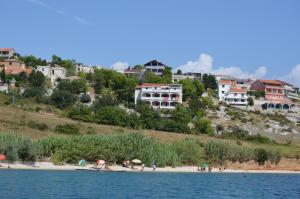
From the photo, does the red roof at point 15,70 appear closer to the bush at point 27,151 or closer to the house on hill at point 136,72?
the house on hill at point 136,72

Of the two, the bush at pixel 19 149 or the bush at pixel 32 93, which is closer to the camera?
the bush at pixel 19 149

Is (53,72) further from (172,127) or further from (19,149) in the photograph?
(19,149)

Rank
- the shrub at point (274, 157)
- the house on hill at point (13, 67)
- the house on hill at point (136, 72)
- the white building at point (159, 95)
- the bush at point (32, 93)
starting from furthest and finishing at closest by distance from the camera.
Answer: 1. the house on hill at point (136, 72)
2. the house on hill at point (13, 67)
3. the white building at point (159, 95)
4. the bush at point (32, 93)
5. the shrub at point (274, 157)

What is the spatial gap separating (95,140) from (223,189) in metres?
28.5

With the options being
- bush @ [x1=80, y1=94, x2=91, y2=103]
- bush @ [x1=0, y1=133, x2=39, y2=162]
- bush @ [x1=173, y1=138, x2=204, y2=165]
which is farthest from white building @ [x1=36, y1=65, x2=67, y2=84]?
bush @ [x1=0, y1=133, x2=39, y2=162]

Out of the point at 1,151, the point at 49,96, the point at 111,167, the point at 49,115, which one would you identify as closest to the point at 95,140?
the point at 111,167

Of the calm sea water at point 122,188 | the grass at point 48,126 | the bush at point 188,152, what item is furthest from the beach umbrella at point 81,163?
the bush at point 188,152

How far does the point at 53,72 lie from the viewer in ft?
564

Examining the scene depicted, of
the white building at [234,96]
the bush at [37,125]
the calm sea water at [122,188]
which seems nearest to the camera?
the calm sea water at [122,188]

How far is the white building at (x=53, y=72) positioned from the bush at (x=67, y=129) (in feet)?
194

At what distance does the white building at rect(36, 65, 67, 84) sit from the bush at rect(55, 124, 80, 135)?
194 ft

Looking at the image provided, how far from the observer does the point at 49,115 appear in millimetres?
121500

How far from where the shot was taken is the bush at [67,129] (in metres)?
106

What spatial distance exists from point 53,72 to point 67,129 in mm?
67841
